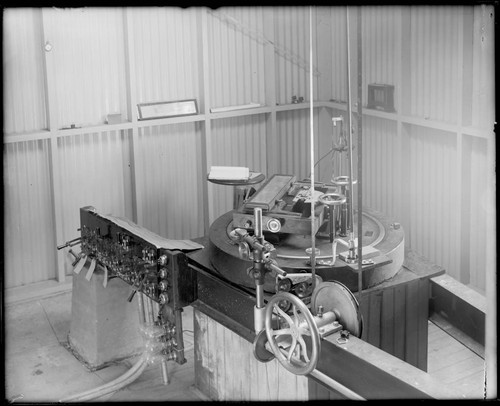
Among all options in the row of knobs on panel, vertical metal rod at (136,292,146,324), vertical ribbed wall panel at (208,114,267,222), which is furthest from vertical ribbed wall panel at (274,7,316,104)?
the row of knobs on panel

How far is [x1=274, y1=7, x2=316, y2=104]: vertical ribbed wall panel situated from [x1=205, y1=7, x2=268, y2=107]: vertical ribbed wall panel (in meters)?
0.20

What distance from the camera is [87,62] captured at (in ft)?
26.6

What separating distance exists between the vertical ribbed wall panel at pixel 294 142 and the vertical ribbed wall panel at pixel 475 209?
2107 millimetres

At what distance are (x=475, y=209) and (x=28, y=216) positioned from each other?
4.31 metres

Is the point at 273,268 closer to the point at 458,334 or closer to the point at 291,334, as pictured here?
the point at 291,334

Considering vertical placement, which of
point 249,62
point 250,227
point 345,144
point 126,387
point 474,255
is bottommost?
point 126,387

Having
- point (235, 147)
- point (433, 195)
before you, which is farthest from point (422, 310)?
point (235, 147)

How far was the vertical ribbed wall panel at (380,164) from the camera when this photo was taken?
28.0 feet

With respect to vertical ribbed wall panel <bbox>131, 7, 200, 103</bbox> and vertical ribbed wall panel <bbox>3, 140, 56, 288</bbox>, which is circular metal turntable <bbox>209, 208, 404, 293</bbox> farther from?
vertical ribbed wall panel <bbox>131, 7, 200, 103</bbox>

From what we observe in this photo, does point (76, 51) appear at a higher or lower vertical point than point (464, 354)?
higher

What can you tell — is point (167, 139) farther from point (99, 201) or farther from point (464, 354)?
point (464, 354)

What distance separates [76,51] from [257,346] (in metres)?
4.76

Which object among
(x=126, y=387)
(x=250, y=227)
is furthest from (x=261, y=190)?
(x=126, y=387)

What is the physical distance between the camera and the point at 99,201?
8492mm
